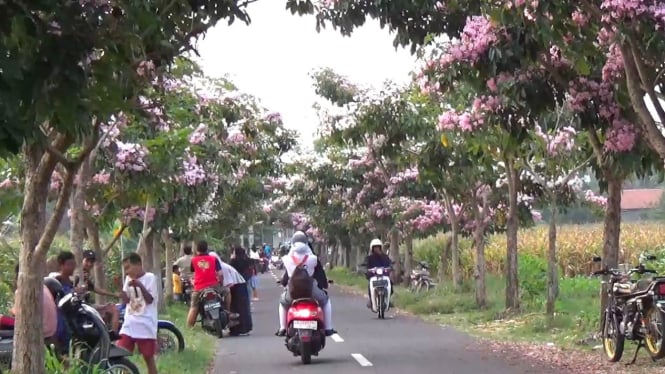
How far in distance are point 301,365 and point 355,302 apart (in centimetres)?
1738

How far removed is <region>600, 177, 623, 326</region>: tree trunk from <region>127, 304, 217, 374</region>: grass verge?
5605 mm

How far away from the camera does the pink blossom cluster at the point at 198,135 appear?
17.0 meters

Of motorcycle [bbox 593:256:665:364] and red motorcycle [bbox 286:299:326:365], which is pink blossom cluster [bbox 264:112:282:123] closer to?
red motorcycle [bbox 286:299:326:365]

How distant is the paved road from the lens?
13391mm

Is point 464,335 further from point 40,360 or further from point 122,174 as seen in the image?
point 40,360

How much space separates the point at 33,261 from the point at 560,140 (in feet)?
37.7

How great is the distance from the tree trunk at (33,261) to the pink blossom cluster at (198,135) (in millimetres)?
7838

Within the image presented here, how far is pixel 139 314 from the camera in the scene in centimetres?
1109

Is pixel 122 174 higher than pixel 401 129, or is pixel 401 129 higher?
pixel 401 129

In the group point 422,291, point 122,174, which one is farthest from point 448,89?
point 422,291

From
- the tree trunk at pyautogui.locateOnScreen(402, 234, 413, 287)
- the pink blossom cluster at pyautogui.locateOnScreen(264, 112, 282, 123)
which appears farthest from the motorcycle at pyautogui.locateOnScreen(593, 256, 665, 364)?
the tree trunk at pyautogui.locateOnScreen(402, 234, 413, 287)

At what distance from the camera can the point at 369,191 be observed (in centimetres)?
3741

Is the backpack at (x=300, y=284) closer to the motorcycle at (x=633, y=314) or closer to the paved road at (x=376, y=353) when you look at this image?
the paved road at (x=376, y=353)

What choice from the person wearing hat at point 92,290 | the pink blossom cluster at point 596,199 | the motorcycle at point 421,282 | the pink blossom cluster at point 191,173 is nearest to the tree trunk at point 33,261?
the person wearing hat at point 92,290
